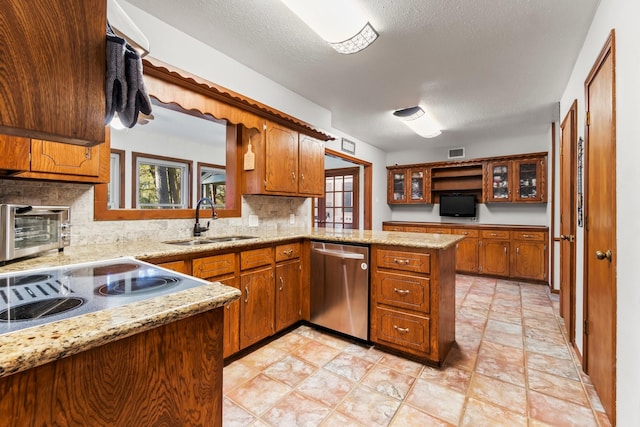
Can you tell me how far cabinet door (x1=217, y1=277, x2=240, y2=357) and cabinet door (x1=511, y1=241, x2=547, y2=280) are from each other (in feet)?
14.6

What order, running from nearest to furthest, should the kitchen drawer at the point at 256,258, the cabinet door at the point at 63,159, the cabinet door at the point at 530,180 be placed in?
1. the cabinet door at the point at 63,159
2. the kitchen drawer at the point at 256,258
3. the cabinet door at the point at 530,180

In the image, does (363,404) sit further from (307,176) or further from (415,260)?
(307,176)

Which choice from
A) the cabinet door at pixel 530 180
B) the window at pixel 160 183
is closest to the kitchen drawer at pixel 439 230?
the cabinet door at pixel 530 180

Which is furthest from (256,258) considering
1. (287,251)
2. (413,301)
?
(413,301)

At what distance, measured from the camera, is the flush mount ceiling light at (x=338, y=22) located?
1817 mm

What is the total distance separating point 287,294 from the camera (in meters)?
2.62

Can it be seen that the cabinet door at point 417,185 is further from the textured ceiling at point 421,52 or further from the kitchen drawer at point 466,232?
the textured ceiling at point 421,52

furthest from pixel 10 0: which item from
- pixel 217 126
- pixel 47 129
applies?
pixel 217 126

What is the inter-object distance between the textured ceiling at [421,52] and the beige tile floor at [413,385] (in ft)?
8.07

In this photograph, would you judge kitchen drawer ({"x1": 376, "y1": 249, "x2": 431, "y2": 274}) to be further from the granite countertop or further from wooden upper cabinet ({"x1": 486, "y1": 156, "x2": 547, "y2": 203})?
wooden upper cabinet ({"x1": 486, "y1": 156, "x2": 547, "y2": 203})

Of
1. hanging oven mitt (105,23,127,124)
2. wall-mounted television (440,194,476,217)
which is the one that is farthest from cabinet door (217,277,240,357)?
wall-mounted television (440,194,476,217)

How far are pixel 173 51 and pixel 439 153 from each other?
5022 millimetres

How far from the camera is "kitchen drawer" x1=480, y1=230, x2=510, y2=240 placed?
4769 millimetres

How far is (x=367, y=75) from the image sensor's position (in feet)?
9.52
